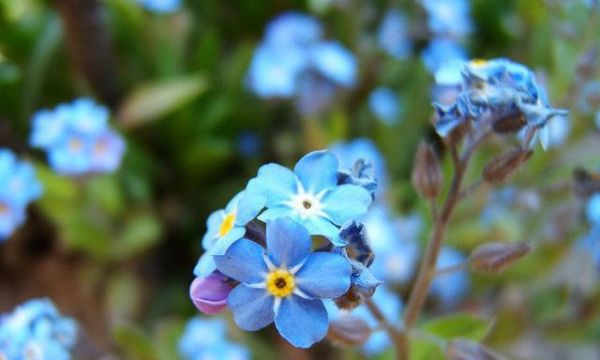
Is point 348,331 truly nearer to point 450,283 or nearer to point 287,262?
point 287,262

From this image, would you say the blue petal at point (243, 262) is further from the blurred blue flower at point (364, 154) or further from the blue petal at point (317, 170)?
the blurred blue flower at point (364, 154)

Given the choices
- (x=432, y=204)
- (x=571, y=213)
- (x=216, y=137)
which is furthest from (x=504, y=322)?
(x=216, y=137)

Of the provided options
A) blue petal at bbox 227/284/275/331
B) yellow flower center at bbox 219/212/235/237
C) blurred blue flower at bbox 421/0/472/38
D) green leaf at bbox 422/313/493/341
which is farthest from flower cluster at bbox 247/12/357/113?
blue petal at bbox 227/284/275/331

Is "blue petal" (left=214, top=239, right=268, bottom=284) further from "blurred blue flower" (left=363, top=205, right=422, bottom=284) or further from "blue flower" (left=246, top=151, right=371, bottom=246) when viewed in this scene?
"blurred blue flower" (left=363, top=205, right=422, bottom=284)

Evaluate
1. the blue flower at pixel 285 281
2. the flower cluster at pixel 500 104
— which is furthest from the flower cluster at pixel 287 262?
the flower cluster at pixel 500 104

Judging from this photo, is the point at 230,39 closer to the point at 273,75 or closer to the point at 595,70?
the point at 273,75

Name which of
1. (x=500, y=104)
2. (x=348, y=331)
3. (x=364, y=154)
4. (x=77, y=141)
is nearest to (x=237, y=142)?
(x=364, y=154)
